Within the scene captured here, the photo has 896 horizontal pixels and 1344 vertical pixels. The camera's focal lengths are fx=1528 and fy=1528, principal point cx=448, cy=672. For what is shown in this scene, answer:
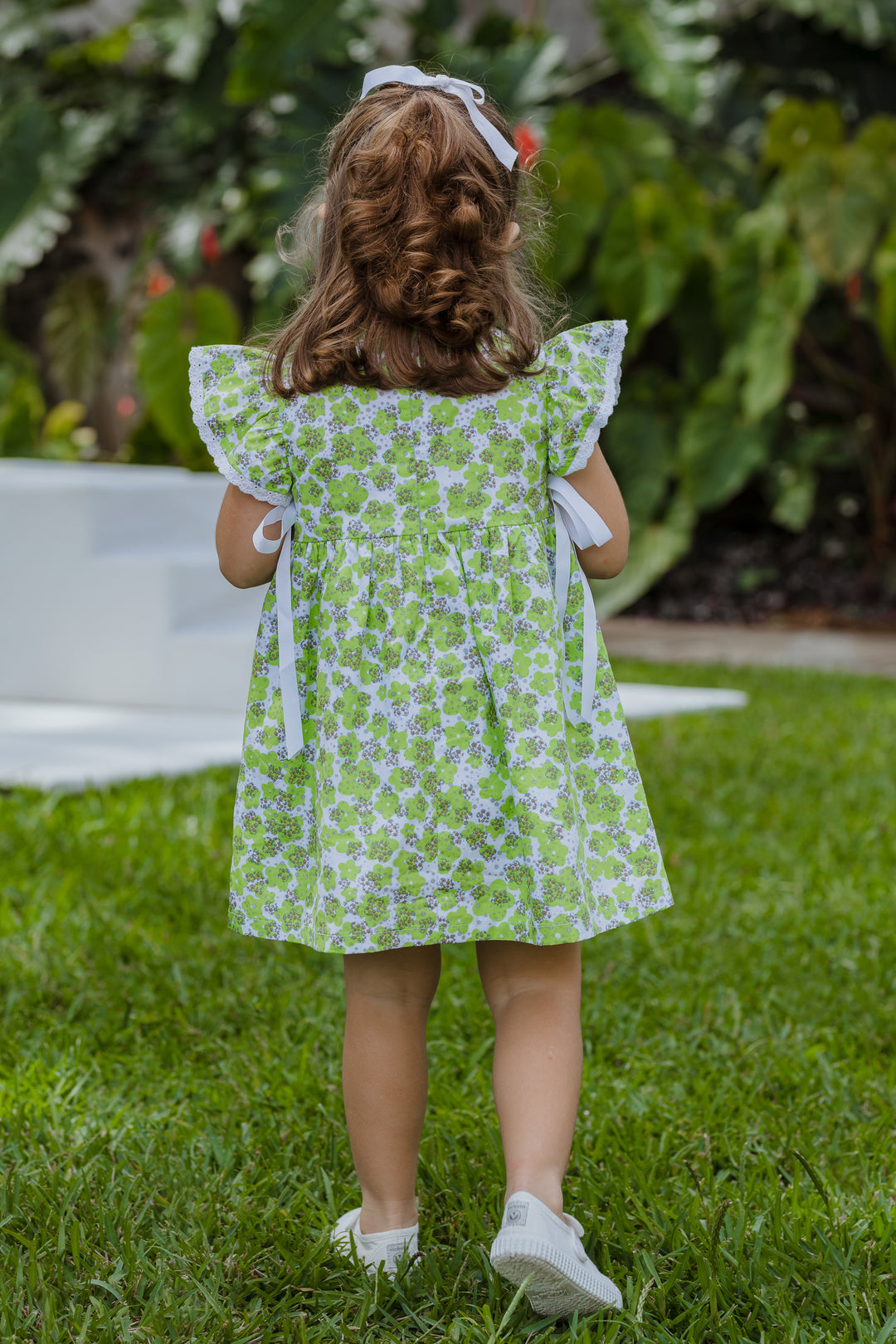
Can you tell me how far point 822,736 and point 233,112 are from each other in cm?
553

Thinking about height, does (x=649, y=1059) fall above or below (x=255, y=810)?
below

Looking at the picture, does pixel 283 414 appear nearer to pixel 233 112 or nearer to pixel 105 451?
pixel 233 112

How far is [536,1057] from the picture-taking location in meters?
1.50

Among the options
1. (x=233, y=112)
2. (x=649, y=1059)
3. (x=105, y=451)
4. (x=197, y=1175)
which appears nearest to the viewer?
(x=197, y=1175)

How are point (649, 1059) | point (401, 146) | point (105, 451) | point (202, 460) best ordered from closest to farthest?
1. point (401, 146)
2. point (649, 1059)
3. point (202, 460)
4. point (105, 451)

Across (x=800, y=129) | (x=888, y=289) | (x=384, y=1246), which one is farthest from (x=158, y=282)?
(x=384, y=1246)

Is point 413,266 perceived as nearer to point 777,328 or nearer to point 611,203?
point 777,328

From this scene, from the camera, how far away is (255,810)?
1572 millimetres

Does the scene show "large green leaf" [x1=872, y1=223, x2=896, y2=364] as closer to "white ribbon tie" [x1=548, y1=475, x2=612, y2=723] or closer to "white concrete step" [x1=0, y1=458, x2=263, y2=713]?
"white concrete step" [x1=0, y1=458, x2=263, y2=713]

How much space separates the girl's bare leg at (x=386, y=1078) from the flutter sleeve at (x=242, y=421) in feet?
1.58

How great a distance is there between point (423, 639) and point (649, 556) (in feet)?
20.5

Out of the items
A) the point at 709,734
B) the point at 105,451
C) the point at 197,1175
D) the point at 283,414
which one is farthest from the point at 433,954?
the point at 105,451

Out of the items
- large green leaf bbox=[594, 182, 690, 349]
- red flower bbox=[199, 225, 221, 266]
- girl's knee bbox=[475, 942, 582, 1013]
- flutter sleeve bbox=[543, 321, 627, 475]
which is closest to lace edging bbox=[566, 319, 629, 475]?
flutter sleeve bbox=[543, 321, 627, 475]

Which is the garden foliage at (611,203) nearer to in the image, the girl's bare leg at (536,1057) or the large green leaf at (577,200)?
the large green leaf at (577,200)
